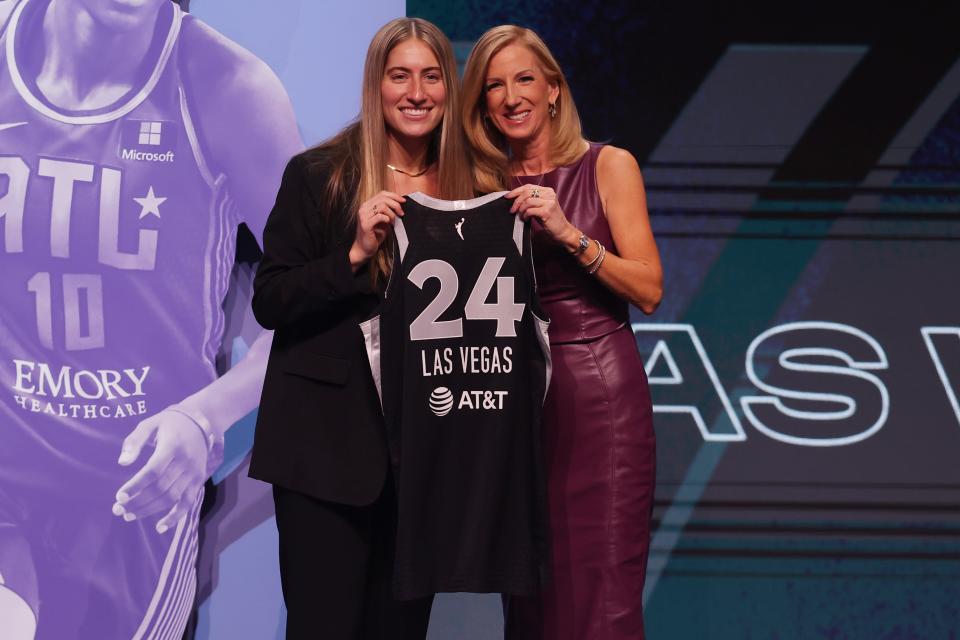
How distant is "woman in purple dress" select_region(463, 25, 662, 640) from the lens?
2338mm

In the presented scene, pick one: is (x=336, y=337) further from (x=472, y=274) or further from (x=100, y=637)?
(x=100, y=637)

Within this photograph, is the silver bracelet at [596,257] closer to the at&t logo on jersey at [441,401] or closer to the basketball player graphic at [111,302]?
the at&t logo on jersey at [441,401]

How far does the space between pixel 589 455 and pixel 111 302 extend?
1592mm

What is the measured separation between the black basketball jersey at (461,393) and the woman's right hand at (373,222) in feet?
0.12

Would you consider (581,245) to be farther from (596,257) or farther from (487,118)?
(487,118)

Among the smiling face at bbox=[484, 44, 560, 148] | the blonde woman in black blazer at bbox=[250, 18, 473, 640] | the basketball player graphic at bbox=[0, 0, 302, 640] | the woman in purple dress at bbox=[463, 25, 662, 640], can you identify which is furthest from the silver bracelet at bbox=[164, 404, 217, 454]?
the smiling face at bbox=[484, 44, 560, 148]

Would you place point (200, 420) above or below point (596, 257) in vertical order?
below

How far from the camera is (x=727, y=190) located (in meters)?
3.52

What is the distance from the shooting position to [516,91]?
2.40 meters

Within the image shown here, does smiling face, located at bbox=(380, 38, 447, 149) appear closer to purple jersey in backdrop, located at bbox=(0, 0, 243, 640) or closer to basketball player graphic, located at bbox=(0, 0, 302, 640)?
basketball player graphic, located at bbox=(0, 0, 302, 640)

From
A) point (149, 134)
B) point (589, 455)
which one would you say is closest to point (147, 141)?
point (149, 134)

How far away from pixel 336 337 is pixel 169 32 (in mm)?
1568

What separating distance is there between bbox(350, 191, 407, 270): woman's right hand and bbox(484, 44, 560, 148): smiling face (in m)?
0.50

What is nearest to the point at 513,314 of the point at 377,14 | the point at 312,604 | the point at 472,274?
the point at 472,274
